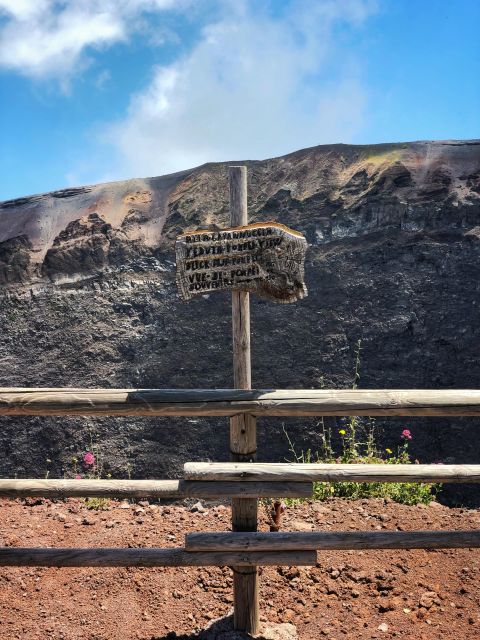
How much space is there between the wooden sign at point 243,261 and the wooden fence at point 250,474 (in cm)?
60

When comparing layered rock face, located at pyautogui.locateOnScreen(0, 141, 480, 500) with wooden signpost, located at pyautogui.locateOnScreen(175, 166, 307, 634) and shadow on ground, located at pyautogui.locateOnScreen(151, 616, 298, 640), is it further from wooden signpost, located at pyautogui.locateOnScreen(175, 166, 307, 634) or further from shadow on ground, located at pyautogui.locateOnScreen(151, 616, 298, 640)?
wooden signpost, located at pyautogui.locateOnScreen(175, 166, 307, 634)

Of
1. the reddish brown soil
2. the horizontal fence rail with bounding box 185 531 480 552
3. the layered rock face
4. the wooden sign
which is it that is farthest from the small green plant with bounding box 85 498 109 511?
the wooden sign

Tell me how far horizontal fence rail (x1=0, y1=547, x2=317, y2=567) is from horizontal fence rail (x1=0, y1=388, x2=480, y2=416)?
832 millimetres

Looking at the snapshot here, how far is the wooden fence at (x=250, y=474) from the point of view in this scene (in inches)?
138

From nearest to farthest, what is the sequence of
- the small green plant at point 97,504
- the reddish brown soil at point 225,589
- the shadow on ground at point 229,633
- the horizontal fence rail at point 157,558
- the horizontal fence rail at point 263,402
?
the horizontal fence rail at point 263,402 → the horizontal fence rail at point 157,558 → the shadow on ground at point 229,633 → the reddish brown soil at point 225,589 → the small green plant at point 97,504

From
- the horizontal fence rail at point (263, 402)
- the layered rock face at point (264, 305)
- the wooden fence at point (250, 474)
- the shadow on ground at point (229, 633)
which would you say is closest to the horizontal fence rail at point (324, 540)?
the wooden fence at point (250, 474)

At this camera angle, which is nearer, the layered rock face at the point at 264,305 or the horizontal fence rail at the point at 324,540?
the horizontal fence rail at the point at 324,540

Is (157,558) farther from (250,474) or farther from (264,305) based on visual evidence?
(264,305)

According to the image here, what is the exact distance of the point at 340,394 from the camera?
3521 millimetres

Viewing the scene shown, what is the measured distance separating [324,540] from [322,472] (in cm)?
42

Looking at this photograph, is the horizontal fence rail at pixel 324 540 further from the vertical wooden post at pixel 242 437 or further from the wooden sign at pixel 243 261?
the wooden sign at pixel 243 261

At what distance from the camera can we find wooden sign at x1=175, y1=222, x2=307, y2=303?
11.4 ft

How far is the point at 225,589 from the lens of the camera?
14.1 ft

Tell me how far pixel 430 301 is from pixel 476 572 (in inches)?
175
